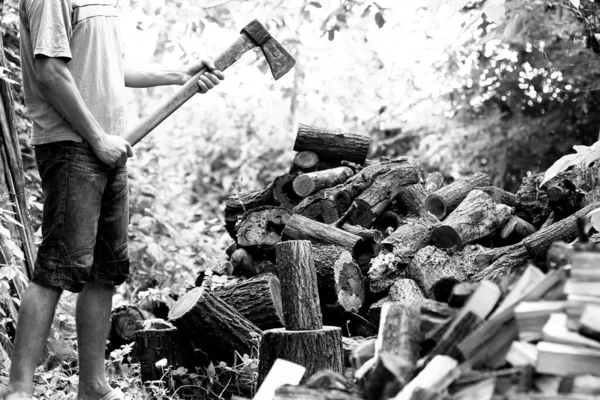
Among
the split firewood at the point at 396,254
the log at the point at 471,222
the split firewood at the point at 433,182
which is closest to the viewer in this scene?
the split firewood at the point at 396,254

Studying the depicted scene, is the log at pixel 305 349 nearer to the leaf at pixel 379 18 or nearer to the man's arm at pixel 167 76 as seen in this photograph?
the man's arm at pixel 167 76

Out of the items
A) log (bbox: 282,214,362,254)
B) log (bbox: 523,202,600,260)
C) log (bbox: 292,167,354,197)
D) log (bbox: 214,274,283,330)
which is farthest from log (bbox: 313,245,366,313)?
log (bbox: 523,202,600,260)

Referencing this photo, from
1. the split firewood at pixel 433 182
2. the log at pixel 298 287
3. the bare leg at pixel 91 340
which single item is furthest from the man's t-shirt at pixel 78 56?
the split firewood at pixel 433 182

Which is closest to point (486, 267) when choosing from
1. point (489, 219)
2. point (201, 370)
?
point (489, 219)

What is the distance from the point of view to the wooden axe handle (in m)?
3.42

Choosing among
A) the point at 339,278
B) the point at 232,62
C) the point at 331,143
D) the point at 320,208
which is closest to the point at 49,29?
the point at 232,62

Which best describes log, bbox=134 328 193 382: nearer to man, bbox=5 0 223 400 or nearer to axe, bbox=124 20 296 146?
man, bbox=5 0 223 400

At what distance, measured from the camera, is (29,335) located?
2918 millimetres

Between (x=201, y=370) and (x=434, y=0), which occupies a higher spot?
(x=434, y=0)

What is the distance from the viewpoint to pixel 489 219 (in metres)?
4.73

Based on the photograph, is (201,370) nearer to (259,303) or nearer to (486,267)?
(259,303)

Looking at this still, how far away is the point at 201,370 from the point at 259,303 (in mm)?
447

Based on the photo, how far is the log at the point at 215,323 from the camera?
12.0ft

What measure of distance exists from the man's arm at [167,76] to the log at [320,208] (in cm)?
138
